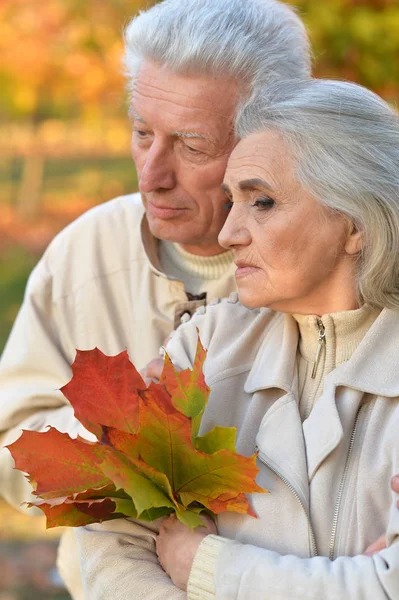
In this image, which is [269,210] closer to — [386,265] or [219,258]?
[386,265]

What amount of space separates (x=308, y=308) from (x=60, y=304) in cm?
113

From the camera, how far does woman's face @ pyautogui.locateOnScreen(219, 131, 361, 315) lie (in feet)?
8.66

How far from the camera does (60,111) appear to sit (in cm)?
885

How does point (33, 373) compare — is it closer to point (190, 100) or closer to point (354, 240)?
point (190, 100)

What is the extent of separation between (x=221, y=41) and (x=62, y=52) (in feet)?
14.9

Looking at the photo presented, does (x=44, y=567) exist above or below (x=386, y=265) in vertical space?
below

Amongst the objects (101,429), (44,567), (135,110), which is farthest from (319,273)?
(44,567)

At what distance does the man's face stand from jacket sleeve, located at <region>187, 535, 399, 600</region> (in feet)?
3.69

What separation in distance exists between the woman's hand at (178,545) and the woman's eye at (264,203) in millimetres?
795

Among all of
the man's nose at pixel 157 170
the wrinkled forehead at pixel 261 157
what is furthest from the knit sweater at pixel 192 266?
the wrinkled forehead at pixel 261 157

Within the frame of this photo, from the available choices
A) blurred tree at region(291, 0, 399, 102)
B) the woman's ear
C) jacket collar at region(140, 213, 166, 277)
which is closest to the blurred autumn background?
blurred tree at region(291, 0, 399, 102)

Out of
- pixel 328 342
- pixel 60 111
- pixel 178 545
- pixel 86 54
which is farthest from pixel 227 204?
pixel 60 111

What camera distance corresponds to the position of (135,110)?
321cm

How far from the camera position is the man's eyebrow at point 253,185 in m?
2.65
